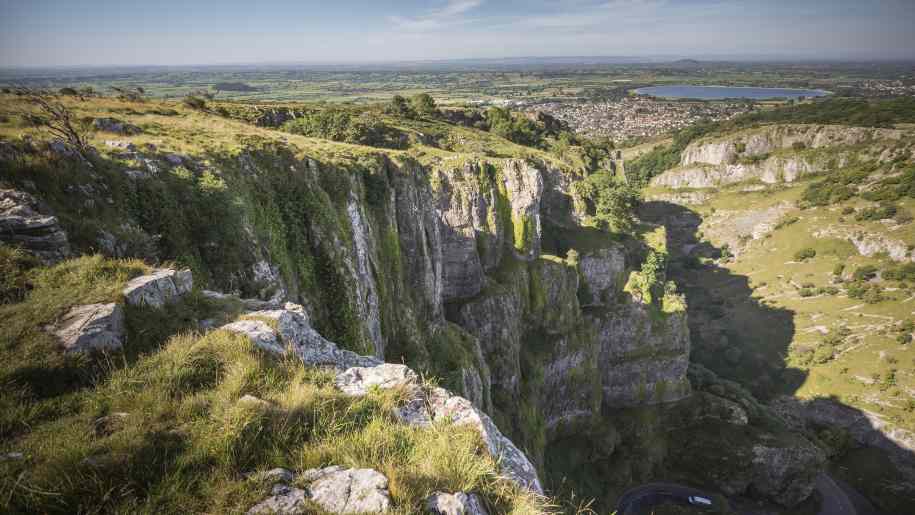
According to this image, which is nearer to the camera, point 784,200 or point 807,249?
point 807,249

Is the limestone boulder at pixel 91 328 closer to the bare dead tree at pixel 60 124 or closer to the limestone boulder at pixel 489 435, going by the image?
the limestone boulder at pixel 489 435

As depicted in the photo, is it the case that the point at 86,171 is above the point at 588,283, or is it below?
above

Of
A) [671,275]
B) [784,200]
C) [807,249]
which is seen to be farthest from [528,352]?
[784,200]

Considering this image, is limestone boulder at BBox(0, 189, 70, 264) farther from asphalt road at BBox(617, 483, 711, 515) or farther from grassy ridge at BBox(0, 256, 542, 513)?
asphalt road at BBox(617, 483, 711, 515)

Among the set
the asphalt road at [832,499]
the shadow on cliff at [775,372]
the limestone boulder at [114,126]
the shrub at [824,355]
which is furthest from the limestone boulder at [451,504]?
the shrub at [824,355]

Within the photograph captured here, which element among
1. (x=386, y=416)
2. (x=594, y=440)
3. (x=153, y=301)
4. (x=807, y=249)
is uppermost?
(x=153, y=301)

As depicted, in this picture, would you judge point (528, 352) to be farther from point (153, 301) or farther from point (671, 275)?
point (671, 275)

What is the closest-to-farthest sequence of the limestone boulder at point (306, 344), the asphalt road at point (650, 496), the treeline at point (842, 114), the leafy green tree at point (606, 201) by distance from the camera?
the limestone boulder at point (306, 344), the asphalt road at point (650, 496), the leafy green tree at point (606, 201), the treeline at point (842, 114)
